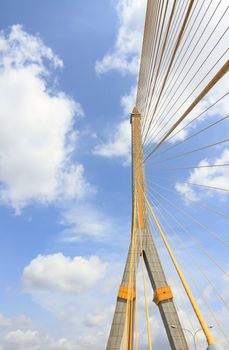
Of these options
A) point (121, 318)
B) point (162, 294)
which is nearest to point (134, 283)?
point (162, 294)

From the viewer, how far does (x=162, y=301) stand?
16.7 metres

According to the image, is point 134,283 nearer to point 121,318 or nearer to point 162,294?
point 162,294

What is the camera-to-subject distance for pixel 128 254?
1744 centimetres

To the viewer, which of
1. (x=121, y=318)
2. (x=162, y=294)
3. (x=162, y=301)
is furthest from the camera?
(x=162, y=294)

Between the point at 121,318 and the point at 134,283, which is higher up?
the point at 134,283

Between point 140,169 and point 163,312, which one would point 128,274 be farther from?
point 140,169

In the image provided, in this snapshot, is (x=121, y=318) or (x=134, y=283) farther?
(x=134, y=283)

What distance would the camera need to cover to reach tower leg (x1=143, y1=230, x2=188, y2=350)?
52.9 feet

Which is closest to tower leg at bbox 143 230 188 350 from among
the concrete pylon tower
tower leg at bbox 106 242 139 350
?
the concrete pylon tower

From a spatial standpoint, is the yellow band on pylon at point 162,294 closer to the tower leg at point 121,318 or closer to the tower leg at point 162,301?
the tower leg at point 162,301

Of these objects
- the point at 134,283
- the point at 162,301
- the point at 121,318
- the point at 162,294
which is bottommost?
the point at 121,318

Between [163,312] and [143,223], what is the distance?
4.18 m

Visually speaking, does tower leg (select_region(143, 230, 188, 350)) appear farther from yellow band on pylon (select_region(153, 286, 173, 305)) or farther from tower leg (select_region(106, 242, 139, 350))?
tower leg (select_region(106, 242, 139, 350))

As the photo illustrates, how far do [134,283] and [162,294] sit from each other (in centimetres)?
133
